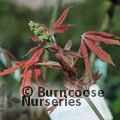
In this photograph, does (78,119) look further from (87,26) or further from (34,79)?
(87,26)

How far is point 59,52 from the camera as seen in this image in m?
0.20

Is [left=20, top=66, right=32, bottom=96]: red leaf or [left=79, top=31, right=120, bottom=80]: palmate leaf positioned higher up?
[left=79, top=31, right=120, bottom=80]: palmate leaf

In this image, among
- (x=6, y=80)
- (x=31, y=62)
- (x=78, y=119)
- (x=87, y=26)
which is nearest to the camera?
(x=31, y=62)

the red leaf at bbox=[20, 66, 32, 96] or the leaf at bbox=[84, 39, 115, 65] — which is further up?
the leaf at bbox=[84, 39, 115, 65]

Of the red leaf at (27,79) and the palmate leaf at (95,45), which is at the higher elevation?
the palmate leaf at (95,45)

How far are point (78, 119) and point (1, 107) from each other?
157 millimetres

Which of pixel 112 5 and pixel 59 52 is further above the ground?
pixel 112 5

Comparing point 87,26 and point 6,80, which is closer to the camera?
point 6,80

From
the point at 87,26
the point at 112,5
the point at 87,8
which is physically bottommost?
the point at 112,5

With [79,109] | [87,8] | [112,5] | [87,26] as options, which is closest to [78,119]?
[79,109]

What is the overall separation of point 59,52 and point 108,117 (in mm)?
191

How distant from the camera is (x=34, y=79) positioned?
0.78 ft

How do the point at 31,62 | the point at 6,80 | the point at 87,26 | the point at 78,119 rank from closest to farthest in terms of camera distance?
the point at 31,62 → the point at 78,119 → the point at 6,80 → the point at 87,26

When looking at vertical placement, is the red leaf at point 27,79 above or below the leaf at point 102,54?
below
